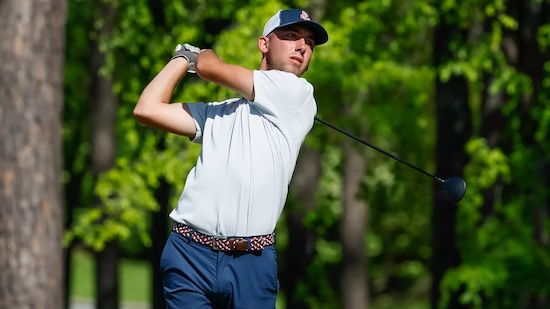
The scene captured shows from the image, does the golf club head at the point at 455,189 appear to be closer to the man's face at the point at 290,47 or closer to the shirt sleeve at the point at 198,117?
the man's face at the point at 290,47

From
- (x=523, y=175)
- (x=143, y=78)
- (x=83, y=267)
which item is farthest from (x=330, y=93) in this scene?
(x=83, y=267)

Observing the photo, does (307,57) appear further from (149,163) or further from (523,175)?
(149,163)

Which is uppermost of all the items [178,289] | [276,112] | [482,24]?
[482,24]

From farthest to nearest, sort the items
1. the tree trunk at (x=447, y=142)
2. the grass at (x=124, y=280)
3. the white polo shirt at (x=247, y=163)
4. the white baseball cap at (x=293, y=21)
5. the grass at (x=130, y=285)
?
the grass at (x=124, y=280) < the grass at (x=130, y=285) < the tree trunk at (x=447, y=142) < the white baseball cap at (x=293, y=21) < the white polo shirt at (x=247, y=163)

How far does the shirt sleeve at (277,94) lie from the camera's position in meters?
5.39

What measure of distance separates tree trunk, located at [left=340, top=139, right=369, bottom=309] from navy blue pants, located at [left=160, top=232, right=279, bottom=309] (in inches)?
669

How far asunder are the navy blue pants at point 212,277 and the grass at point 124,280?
43.1 meters

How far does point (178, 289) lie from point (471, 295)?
916cm

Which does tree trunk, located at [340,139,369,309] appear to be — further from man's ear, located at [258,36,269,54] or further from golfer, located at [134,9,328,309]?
golfer, located at [134,9,328,309]

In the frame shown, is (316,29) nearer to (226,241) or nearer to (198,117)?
(198,117)

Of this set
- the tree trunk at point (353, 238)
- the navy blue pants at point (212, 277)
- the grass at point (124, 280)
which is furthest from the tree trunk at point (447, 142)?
the grass at point (124, 280)

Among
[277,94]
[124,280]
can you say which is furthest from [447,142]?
[124,280]

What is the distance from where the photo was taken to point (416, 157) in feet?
70.6

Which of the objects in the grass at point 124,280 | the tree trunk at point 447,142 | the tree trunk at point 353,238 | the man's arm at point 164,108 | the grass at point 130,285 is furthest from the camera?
the grass at point 124,280
